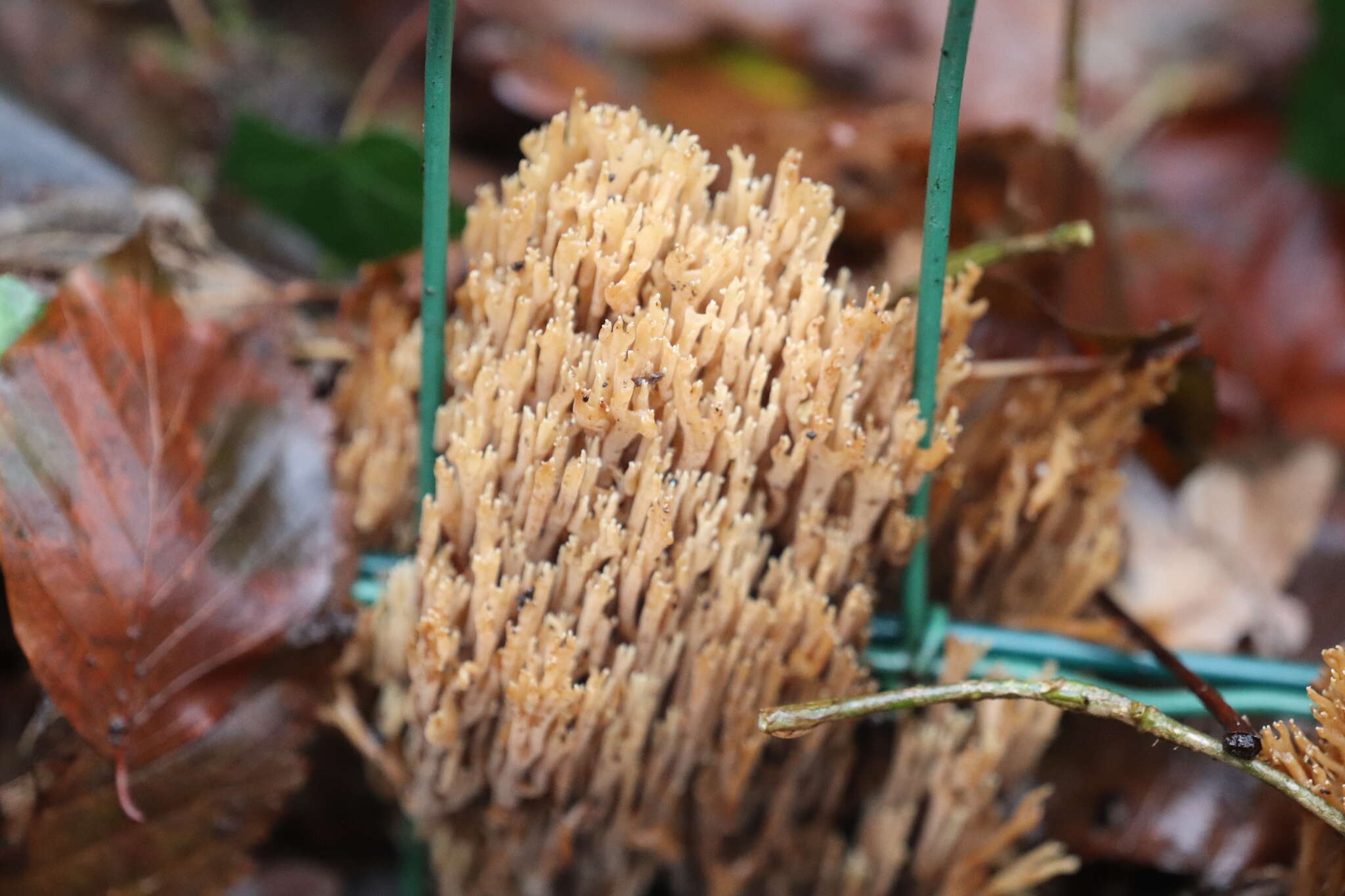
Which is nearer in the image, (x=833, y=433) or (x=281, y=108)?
(x=833, y=433)

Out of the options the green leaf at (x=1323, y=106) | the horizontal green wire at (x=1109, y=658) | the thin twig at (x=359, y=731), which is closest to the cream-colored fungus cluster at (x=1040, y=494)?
the horizontal green wire at (x=1109, y=658)

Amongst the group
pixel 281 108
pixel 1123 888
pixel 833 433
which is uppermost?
pixel 281 108

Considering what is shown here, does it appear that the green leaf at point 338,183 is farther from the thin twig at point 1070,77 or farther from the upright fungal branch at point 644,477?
the thin twig at point 1070,77

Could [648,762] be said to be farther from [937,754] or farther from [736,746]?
[937,754]

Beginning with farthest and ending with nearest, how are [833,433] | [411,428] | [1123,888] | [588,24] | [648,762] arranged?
[588,24]
[1123,888]
[411,428]
[648,762]
[833,433]

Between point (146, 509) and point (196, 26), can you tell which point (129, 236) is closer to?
point (146, 509)

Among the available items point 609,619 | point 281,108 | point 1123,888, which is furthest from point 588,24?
point 1123,888

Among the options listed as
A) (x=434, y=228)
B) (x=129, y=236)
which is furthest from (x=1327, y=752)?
(x=129, y=236)
